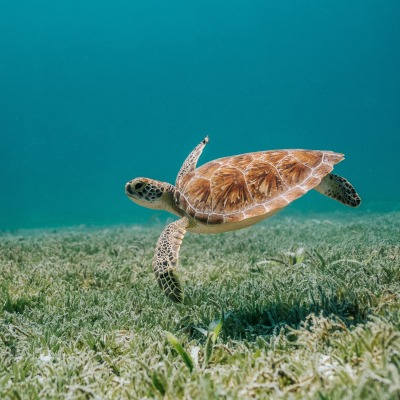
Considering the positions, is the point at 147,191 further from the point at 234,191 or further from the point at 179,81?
the point at 179,81

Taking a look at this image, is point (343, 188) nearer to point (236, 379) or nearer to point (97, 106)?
point (236, 379)

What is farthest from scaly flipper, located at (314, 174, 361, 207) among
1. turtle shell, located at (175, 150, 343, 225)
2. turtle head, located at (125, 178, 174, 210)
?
turtle head, located at (125, 178, 174, 210)

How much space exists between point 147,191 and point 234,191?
3.75 feet

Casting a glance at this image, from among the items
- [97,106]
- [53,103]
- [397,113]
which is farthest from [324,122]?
[53,103]

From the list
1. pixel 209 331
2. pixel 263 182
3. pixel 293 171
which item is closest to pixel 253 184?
pixel 263 182

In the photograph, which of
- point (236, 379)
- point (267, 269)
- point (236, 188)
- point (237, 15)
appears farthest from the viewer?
point (237, 15)

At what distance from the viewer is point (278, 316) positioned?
335 centimetres

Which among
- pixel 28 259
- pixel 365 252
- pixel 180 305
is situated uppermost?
pixel 28 259

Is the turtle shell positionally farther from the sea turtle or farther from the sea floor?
the sea floor

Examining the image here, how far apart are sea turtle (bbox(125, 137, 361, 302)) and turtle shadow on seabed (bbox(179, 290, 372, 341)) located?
519 mm

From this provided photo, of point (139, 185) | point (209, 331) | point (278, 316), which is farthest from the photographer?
point (139, 185)

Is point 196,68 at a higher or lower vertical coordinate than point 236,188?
higher

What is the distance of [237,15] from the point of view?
11706 cm

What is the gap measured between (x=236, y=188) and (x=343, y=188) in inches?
56.9
